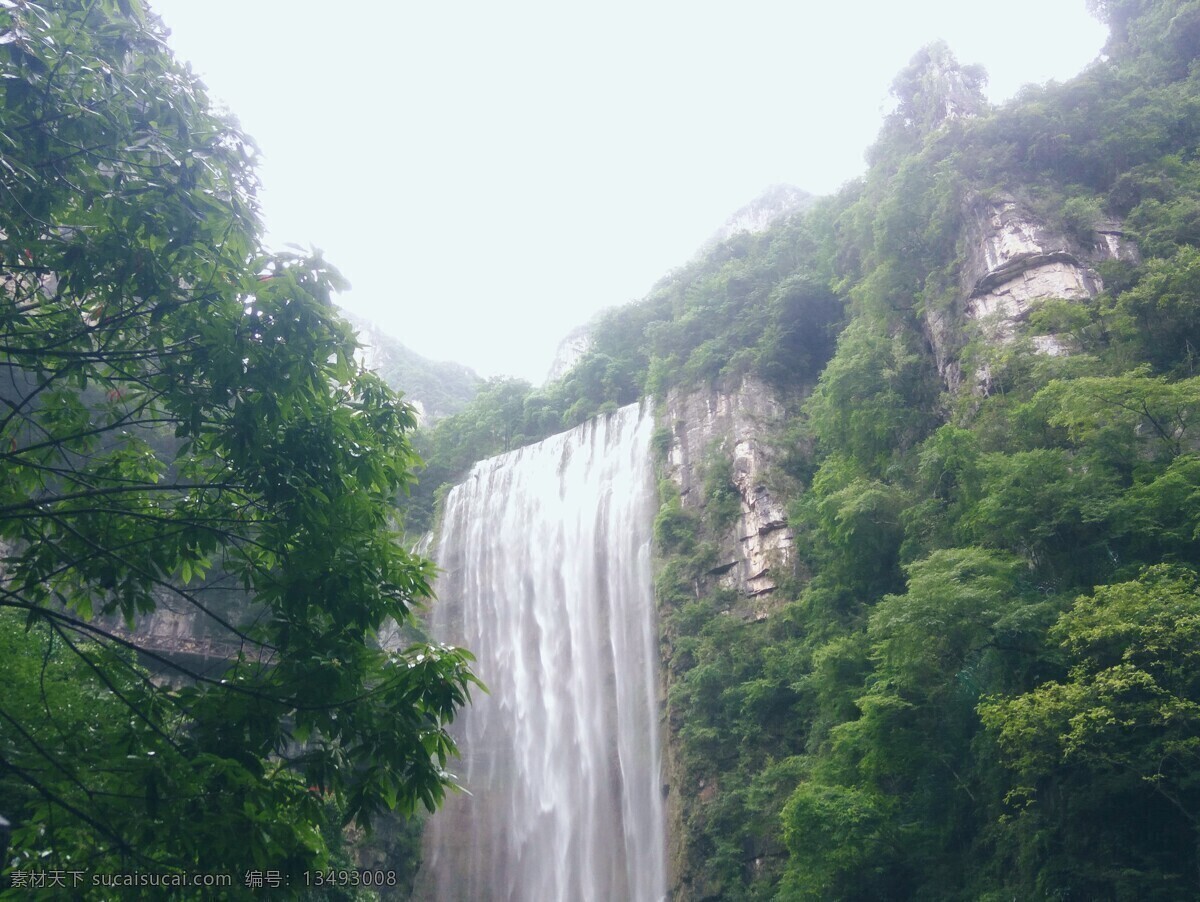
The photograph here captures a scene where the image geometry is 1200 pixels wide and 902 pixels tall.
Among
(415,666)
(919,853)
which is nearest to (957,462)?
(919,853)

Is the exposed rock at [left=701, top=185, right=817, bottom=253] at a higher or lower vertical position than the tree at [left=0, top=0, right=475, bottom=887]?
higher

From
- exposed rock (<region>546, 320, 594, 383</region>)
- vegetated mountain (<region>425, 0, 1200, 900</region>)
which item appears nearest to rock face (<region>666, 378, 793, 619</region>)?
vegetated mountain (<region>425, 0, 1200, 900</region>)

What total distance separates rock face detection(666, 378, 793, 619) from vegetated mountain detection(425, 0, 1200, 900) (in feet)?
0.25

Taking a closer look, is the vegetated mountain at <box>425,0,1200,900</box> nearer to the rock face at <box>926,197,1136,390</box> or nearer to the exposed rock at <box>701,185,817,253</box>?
the rock face at <box>926,197,1136,390</box>

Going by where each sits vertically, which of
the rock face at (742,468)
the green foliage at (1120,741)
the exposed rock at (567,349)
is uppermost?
the exposed rock at (567,349)

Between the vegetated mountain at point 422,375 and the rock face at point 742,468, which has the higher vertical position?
the vegetated mountain at point 422,375

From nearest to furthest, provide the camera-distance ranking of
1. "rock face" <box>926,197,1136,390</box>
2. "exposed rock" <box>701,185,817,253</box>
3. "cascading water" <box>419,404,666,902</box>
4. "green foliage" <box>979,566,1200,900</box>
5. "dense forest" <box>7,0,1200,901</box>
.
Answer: "dense forest" <box>7,0,1200,901</box>
"green foliage" <box>979,566,1200,900</box>
"rock face" <box>926,197,1136,390</box>
"cascading water" <box>419,404,666,902</box>
"exposed rock" <box>701,185,817,253</box>

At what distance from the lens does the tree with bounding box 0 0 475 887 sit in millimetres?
3402

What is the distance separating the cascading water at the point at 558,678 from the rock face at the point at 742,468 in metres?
1.34

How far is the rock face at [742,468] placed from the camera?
1791 cm

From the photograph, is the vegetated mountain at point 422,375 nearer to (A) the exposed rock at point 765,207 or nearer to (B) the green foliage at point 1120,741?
(A) the exposed rock at point 765,207

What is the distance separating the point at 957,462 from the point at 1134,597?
4713 millimetres

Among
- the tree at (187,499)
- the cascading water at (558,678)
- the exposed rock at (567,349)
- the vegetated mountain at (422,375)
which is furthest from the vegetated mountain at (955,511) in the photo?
the vegetated mountain at (422,375)

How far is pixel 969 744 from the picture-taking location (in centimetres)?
1070
